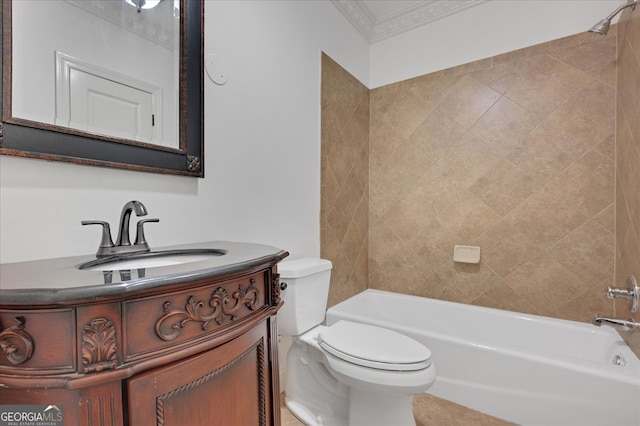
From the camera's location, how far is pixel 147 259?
921mm

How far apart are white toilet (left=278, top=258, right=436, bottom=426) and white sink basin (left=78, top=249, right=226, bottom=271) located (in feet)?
1.57

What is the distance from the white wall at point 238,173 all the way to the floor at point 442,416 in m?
0.86

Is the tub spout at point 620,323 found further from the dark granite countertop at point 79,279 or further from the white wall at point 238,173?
the dark granite countertop at point 79,279

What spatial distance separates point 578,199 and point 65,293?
7.79 feet

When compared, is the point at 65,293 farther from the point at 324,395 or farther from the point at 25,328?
the point at 324,395

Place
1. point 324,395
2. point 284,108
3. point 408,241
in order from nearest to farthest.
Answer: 1. point 324,395
2. point 284,108
3. point 408,241

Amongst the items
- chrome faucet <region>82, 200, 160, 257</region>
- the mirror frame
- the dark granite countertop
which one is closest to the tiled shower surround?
the mirror frame

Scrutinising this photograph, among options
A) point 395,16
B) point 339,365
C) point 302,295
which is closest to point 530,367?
point 339,365

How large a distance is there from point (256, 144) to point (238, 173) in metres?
→ 0.19

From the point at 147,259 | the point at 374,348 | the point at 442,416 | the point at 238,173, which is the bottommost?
the point at 442,416

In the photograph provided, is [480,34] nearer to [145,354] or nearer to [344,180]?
[344,180]

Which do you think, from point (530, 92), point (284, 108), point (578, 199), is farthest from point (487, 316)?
point (284, 108)

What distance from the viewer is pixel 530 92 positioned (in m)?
1.92

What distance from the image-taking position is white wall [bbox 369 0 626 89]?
180 cm
